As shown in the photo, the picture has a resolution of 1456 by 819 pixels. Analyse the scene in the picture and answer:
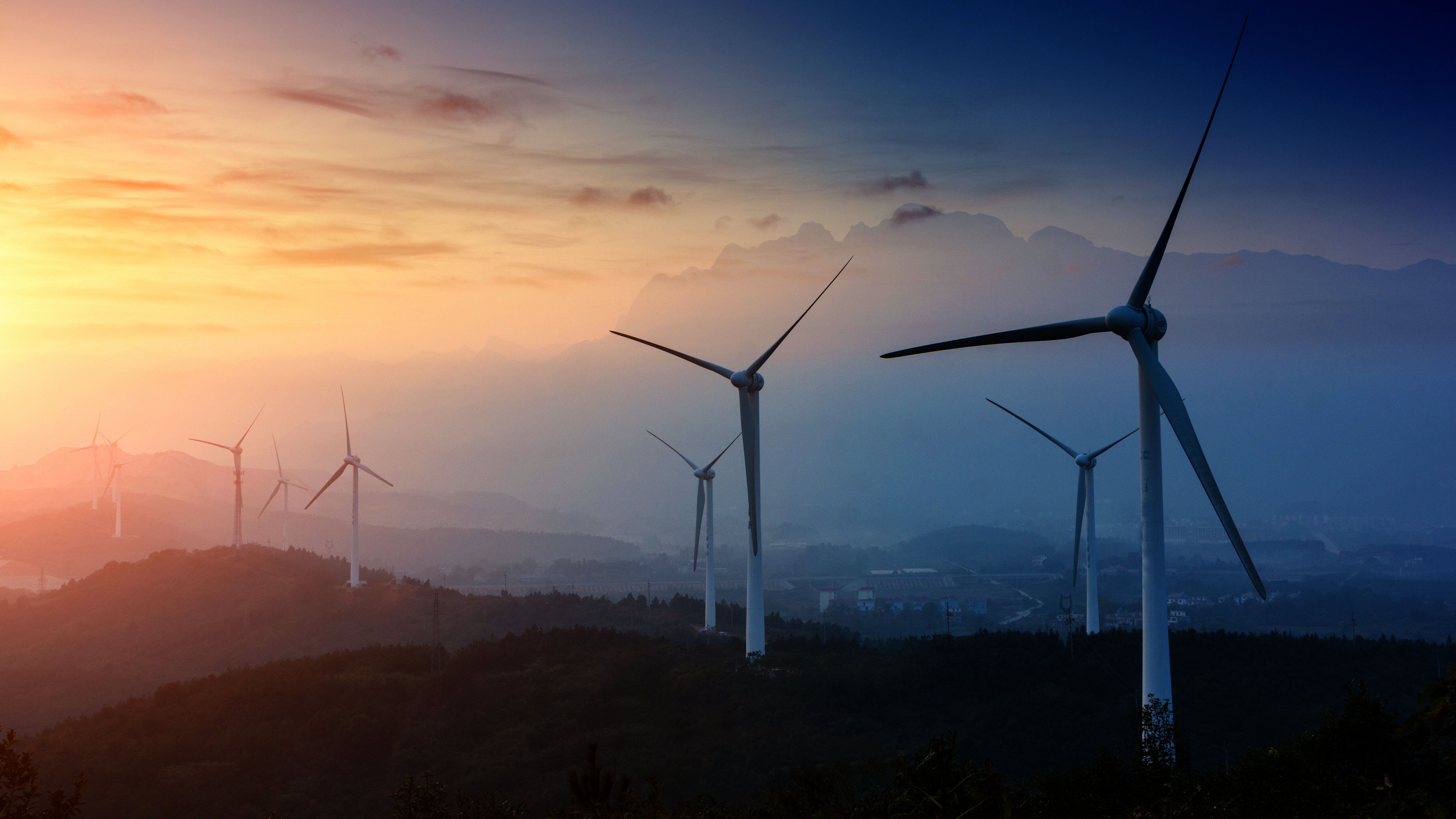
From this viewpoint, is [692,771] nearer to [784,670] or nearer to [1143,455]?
[784,670]

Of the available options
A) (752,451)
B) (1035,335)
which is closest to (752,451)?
(752,451)

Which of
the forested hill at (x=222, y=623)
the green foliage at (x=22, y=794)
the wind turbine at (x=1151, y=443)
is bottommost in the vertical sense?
the forested hill at (x=222, y=623)

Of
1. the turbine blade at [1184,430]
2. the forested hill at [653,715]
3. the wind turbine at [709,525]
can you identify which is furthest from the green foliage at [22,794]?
the wind turbine at [709,525]

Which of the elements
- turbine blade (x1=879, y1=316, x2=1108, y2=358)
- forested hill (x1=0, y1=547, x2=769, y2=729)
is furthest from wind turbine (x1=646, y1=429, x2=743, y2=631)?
turbine blade (x1=879, y1=316, x2=1108, y2=358)

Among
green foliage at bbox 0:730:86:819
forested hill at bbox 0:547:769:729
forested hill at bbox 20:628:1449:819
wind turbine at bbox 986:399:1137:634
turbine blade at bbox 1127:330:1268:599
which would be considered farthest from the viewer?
forested hill at bbox 0:547:769:729

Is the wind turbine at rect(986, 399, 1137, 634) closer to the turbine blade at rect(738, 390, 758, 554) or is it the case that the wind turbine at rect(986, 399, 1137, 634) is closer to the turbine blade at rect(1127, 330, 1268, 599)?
the turbine blade at rect(738, 390, 758, 554)

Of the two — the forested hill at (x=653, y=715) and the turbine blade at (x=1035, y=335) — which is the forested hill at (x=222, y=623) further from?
the turbine blade at (x=1035, y=335)

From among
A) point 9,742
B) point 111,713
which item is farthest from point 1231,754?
point 111,713
